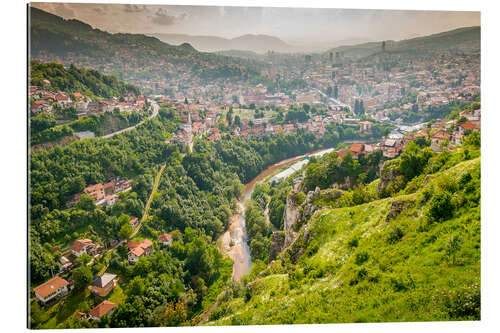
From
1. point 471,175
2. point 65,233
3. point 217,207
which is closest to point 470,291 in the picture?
point 471,175

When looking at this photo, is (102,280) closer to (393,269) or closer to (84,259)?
(84,259)

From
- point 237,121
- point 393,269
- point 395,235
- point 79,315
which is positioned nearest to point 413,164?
point 395,235

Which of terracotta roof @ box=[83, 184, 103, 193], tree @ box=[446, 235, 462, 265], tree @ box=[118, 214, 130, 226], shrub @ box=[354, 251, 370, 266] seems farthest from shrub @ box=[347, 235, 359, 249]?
terracotta roof @ box=[83, 184, 103, 193]

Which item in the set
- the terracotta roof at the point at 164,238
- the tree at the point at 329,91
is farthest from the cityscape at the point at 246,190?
the tree at the point at 329,91

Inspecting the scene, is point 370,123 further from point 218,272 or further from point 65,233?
point 65,233

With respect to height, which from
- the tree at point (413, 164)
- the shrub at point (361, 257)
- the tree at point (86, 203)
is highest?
the tree at point (413, 164)

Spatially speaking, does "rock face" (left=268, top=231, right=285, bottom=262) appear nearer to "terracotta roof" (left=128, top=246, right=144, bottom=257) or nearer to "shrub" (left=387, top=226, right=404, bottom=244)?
"terracotta roof" (left=128, top=246, right=144, bottom=257)

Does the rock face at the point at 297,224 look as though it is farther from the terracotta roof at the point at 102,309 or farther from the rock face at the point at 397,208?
the terracotta roof at the point at 102,309
